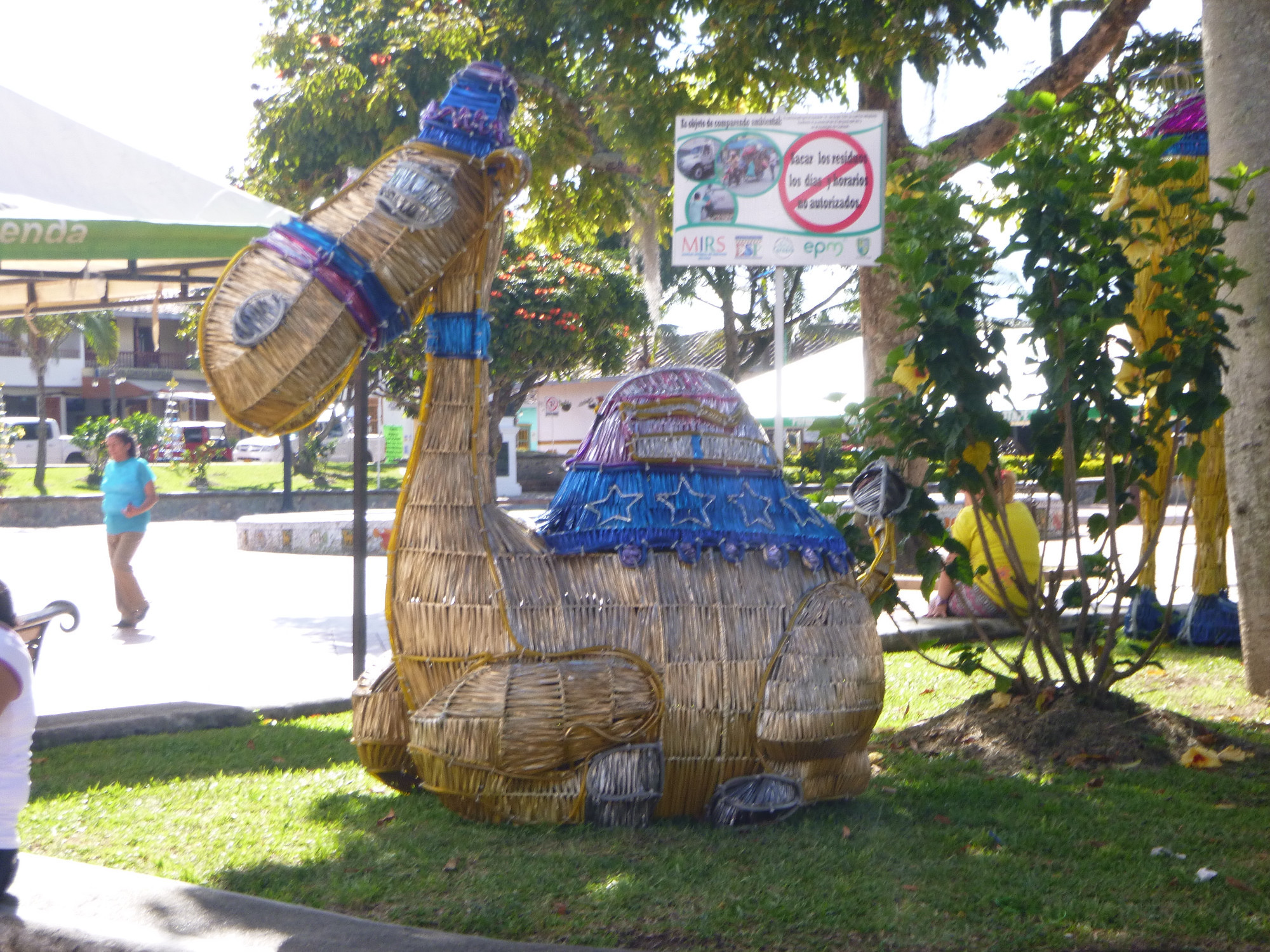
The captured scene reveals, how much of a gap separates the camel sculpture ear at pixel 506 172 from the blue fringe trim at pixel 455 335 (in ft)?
1.17

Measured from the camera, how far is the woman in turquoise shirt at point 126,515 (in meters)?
9.41

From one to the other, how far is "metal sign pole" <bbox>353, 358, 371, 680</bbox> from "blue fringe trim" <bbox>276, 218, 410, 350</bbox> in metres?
2.24

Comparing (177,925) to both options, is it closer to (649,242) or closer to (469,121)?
(469,121)

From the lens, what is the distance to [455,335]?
3.87 meters

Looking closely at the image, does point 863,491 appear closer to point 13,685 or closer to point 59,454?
point 13,685

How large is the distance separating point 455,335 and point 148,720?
3.12 metres

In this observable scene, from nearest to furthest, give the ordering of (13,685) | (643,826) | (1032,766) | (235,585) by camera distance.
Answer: (13,685) → (643,826) → (1032,766) → (235,585)

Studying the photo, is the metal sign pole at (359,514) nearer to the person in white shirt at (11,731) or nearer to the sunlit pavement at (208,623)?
the sunlit pavement at (208,623)

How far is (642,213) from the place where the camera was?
1250cm

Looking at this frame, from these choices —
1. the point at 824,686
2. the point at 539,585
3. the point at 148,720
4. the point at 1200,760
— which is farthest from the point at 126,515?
the point at 1200,760

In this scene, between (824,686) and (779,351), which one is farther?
(779,351)

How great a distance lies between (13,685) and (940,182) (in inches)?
152

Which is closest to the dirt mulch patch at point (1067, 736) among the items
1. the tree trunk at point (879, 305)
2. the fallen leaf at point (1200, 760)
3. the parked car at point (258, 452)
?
the fallen leaf at point (1200, 760)

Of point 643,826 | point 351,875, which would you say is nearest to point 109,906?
point 351,875
